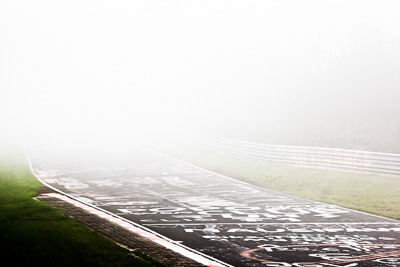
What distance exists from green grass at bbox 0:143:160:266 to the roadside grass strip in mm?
860

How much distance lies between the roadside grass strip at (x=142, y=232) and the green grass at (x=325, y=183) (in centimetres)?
649

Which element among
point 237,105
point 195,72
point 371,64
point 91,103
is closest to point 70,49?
point 91,103

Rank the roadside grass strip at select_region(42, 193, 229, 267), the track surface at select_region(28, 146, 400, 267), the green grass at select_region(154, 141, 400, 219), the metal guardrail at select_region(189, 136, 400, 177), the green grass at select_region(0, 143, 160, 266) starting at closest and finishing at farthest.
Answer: the green grass at select_region(0, 143, 160, 266)
the roadside grass strip at select_region(42, 193, 229, 267)
the track surface at select_region(28, 146, 400, 267)
the green grass at select_region(154, 141, 400, 219)
the metal guardrail at select_region(189, 136, 400, 177)

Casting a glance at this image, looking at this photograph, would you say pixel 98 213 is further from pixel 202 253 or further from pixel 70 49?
pixel 70 49

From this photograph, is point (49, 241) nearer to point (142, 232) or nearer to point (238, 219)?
point (142, 232)

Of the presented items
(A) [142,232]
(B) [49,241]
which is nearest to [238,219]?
(A) [142,232]

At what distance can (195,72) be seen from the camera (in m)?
91.9

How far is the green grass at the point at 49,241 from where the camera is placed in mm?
8273

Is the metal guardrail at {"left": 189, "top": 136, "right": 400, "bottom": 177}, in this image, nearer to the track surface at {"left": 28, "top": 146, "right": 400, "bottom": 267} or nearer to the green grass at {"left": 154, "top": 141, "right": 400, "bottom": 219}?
the green grass at {"left": 154, "top": 141, "right": 400, "bottom": 219}

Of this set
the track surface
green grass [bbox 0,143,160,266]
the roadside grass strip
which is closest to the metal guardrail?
the track surface

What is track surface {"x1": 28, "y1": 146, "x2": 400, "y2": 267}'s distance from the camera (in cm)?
928

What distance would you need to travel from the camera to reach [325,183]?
20172 mm

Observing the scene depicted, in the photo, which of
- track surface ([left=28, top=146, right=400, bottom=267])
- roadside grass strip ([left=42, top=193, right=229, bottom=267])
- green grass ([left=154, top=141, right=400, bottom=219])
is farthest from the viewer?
green grass ([left=154, top=141, right=400, bottom=219])

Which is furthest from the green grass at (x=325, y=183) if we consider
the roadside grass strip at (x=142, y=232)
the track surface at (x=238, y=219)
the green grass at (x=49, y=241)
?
the green grass at (x=49, y=241)
